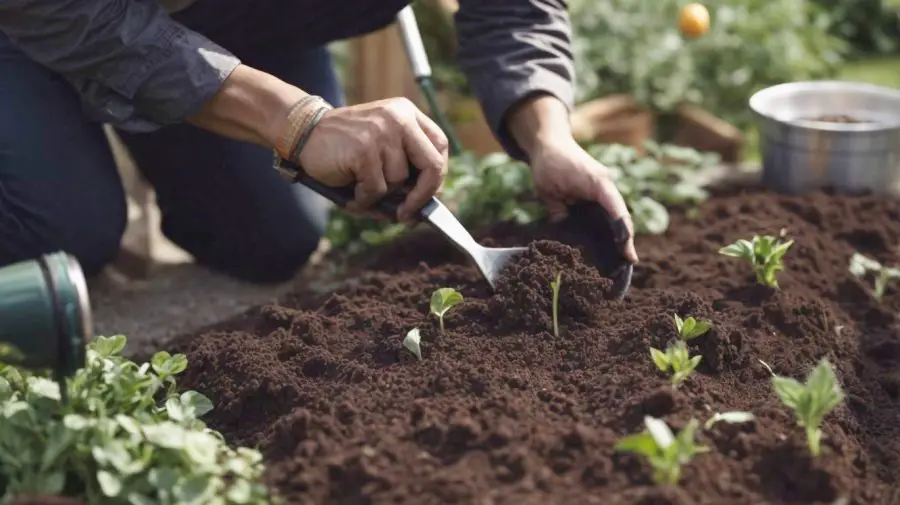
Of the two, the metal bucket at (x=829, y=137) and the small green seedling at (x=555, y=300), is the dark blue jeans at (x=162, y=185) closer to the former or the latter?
the small green seedling at (x=555, y=300)

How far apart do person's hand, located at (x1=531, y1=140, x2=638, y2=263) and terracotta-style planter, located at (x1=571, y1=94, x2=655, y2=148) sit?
121cm

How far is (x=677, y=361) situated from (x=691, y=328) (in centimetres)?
16

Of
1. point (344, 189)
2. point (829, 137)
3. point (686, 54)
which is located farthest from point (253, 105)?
point (686, 54)

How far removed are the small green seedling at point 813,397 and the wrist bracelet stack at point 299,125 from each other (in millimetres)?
928

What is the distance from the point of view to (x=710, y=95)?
14.4 feet

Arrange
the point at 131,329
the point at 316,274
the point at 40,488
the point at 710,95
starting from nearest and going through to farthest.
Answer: the point at 40,488, the point at 131,329, the point at 316,274, the point at 710,95

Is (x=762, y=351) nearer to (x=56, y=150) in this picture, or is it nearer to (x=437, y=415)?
(x=437, y=415)

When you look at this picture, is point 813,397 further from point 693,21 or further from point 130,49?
point 693,21

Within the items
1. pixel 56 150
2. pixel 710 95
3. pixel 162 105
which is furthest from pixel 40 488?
pixel 710 95

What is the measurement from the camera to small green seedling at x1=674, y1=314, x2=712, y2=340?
1.93 m

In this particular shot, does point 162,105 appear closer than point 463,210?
Yes

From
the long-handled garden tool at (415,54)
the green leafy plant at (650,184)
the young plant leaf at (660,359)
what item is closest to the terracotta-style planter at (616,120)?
the green leafy plant at (650,184)

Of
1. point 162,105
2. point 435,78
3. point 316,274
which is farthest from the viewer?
point 435,78

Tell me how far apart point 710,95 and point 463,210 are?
5.84 feet
